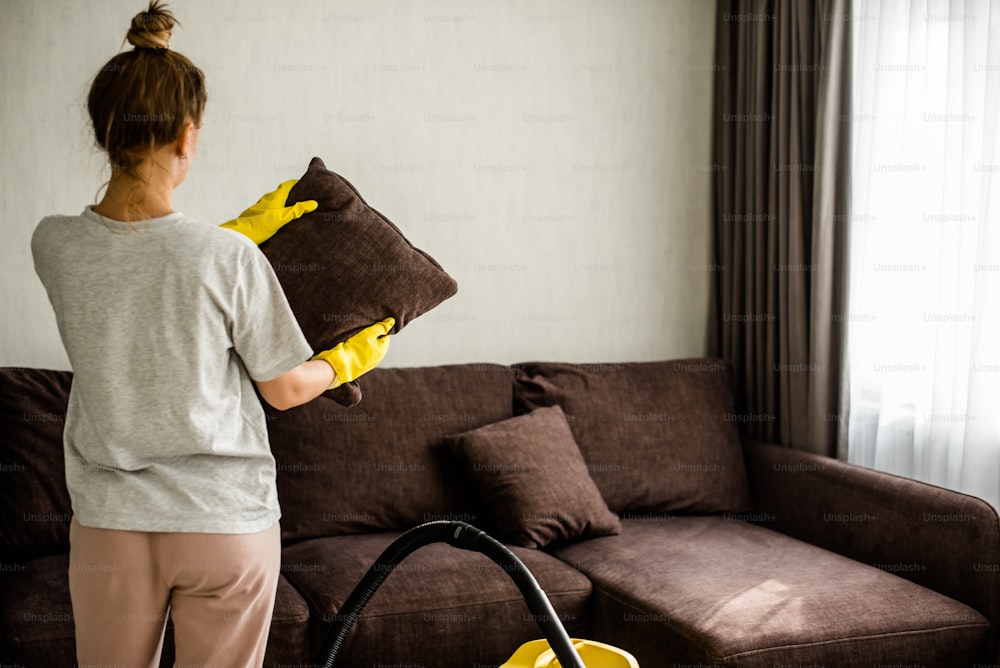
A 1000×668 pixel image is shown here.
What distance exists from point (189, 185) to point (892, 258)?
222cm

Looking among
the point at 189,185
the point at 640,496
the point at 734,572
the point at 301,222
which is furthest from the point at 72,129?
the point at 734,572

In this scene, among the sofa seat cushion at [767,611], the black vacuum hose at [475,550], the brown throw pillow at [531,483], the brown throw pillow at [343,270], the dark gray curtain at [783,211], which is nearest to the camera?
the black vacuum hose at [475,550]

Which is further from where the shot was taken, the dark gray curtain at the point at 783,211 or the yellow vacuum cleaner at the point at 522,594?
the dark gray curtain at the point at 783,211

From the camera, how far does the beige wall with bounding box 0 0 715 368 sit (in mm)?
2930

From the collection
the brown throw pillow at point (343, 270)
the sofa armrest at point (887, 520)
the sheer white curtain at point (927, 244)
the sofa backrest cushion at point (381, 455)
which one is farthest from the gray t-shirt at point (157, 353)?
the sheer white curtain at point (927, 244)

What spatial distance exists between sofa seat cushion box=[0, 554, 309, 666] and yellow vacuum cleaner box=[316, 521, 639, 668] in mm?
834

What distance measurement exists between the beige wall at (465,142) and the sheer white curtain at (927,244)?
0.78 metres

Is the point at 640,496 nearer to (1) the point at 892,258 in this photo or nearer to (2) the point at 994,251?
(1) the point at 892,258

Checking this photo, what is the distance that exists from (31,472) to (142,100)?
152cm

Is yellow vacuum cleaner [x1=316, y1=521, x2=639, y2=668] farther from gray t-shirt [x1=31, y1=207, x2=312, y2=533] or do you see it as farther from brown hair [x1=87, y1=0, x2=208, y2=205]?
brown hair [x1=87, y1=0, x2=208, y2=205]

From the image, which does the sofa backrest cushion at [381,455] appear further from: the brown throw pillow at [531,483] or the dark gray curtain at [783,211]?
the dark gray curtain at [783,211]

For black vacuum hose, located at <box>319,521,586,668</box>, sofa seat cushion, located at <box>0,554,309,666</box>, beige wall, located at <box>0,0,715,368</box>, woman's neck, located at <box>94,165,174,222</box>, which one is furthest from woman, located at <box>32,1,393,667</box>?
beige wall, located at <box>0,0,715,368</box>

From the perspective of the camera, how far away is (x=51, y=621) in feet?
7.07

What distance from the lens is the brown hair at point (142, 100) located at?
1.46 meters
